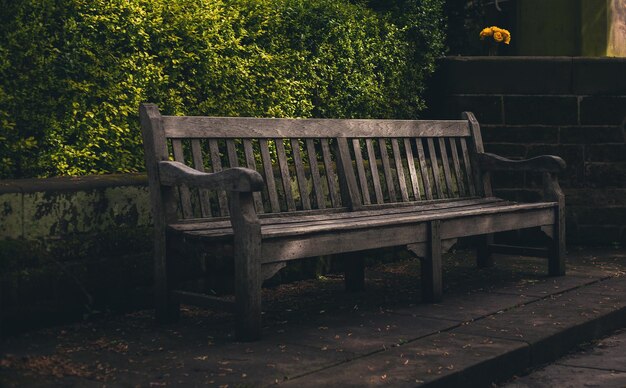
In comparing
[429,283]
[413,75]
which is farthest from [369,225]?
[413,75]

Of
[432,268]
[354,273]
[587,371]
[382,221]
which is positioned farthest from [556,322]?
[354,273]

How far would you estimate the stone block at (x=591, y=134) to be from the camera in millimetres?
8078

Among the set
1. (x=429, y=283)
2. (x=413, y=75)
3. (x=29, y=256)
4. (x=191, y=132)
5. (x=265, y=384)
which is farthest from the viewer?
(x=413, y=75)

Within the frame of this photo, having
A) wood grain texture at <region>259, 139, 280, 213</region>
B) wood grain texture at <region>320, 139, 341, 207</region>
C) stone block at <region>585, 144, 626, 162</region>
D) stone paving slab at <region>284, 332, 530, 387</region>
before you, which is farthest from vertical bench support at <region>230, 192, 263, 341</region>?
stone block at <region>585, 144, 626, 162</region>

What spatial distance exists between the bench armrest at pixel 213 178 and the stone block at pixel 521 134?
402 cm

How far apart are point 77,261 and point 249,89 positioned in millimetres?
1853

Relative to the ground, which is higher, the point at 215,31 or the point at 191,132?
the point at 215,31

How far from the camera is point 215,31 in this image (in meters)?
5.90

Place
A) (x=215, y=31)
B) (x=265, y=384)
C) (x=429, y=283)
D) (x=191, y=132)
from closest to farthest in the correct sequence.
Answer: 1. (x=265, y=384)
2. (x=191, y=132)
3. (x=429, y=283)
4. (x=215, y=31)

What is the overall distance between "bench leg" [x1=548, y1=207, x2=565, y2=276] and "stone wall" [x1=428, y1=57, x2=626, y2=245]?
67.2 inches

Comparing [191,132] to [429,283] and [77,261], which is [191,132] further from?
[429,283]

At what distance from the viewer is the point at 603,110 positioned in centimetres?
809

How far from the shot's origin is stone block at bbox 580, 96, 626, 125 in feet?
26.5

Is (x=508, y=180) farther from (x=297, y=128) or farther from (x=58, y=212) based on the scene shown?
(x=58, y=212)
